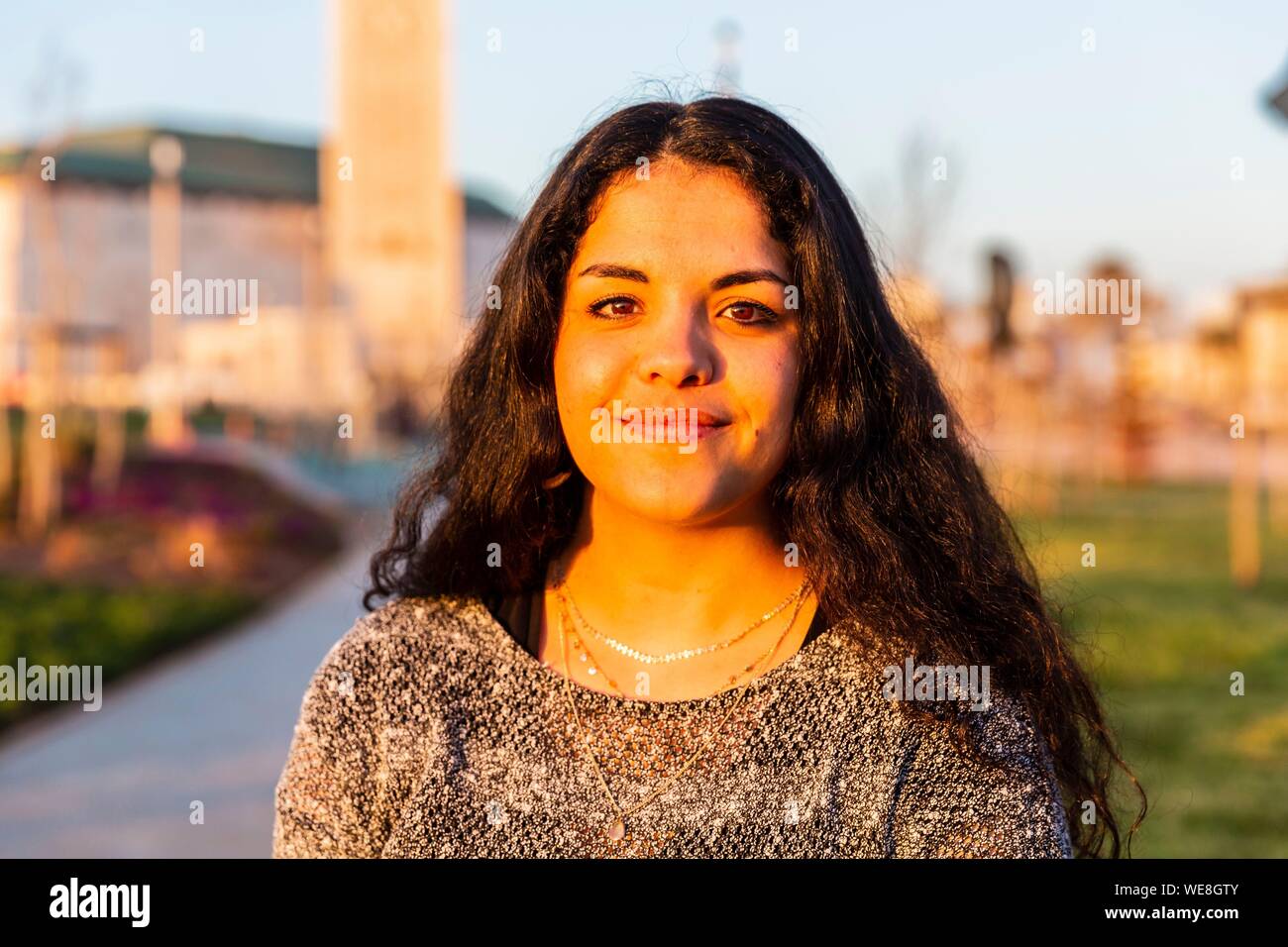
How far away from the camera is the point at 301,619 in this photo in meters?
11.6

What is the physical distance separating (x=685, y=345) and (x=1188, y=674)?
27.0 feet

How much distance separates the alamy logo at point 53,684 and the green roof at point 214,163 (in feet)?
195

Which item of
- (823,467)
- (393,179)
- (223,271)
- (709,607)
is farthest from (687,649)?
(223,271)

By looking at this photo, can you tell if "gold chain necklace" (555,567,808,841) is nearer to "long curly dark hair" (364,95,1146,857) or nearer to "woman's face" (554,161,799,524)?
"long curly dark hair" (364,95,1146,857)

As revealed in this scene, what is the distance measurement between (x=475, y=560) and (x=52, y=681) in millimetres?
7387

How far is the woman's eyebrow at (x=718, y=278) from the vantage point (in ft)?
6.38

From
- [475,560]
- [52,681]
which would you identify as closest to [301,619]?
[52,681]

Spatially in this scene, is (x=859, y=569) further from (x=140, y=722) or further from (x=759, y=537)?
(x=140, y=722)

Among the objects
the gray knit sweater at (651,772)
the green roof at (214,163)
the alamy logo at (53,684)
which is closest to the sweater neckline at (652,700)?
the gray knit sweater at (651,772)

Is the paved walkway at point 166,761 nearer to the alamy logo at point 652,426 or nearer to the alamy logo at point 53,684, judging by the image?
the alamy logo at point 53,684
